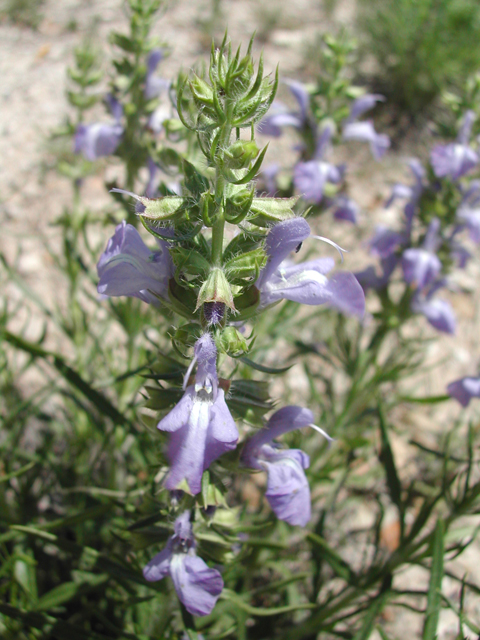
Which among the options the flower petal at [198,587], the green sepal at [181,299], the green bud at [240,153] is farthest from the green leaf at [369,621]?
the green bud at [240,153]

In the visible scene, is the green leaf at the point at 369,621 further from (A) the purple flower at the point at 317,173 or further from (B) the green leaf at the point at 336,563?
(A) the purple flower at the point at 317,173

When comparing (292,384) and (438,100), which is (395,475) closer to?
(292,384)

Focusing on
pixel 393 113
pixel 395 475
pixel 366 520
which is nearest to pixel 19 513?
pixel 395 475

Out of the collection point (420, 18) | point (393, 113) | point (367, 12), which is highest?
point (367, 12)

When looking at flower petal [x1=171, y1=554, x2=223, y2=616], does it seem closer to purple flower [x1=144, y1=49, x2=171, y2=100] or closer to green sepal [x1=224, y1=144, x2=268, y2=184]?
green sepal [x1=224, y1=144, x2=268, y2=184]

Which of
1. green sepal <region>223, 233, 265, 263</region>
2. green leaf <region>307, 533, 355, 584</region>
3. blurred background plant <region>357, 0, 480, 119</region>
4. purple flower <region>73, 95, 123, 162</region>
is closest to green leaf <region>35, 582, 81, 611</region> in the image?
green leaf <region>307, 533, 355, 584</region>

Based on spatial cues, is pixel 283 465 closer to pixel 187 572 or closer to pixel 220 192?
pixel 187 572
